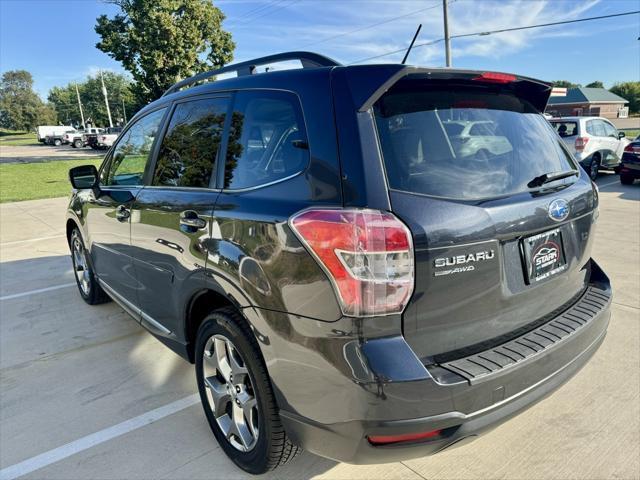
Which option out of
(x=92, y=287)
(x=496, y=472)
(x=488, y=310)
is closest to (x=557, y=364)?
(x=488, y=310)

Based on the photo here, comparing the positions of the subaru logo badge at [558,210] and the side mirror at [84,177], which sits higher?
the side mirror at [84,177]

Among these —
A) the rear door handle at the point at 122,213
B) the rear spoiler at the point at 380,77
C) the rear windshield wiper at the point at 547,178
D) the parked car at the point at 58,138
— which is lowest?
the rear door handle at the point at 122,213

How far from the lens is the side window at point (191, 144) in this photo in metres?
2.46

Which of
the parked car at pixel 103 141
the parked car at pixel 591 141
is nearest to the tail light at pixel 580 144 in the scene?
the parked car at pixel 591 141

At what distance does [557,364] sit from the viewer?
2.00 m

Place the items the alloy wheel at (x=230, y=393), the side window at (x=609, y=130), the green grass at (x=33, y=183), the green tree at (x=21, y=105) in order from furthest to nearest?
the green tree at (x=21, y=105) < the green grass at (x=33, y=183) < the side window at (x=609, y=130) < the alloy wheel at (x=230, y=393)

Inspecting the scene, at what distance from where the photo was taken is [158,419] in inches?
109

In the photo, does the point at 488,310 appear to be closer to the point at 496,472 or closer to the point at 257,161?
the point at 496,472

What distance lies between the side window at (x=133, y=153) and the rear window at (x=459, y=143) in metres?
1.84

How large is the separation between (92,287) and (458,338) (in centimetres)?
390

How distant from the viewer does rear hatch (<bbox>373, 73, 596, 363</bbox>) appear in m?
1.72

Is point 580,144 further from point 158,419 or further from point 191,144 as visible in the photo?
point 158,419

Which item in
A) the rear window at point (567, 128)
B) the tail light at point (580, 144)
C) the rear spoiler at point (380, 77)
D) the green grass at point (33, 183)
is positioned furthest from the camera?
the green grass at point (33, 183)

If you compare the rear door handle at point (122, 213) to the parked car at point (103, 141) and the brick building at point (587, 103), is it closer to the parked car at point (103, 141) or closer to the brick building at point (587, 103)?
the parked car at point (103, 141)
